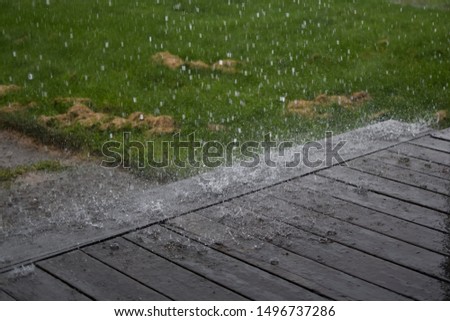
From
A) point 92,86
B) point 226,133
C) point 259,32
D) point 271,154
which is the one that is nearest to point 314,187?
point 271,154

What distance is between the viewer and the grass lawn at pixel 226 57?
6.79 m

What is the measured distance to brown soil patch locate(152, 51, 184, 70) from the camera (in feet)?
26.1

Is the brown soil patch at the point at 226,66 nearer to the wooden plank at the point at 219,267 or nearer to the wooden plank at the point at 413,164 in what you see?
the wooden plank at the point at 413,164

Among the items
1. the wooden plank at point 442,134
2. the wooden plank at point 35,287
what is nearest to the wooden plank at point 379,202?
the wooden plank at point 442,134

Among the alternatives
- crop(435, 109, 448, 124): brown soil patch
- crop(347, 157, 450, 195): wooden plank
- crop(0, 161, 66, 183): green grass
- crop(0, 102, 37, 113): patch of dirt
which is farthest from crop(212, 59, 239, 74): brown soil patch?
crop(347, 157, 450, 195): wooden plank

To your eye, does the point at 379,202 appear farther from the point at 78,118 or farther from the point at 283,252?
the point at 78,118

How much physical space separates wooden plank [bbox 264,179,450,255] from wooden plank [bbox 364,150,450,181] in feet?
1.64

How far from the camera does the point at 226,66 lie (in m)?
7.93

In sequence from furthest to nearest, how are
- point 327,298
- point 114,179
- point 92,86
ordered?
point 92,86, point 114,179, point 327,298

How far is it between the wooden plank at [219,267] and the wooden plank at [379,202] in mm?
840

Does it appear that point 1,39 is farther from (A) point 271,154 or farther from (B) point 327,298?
(B) point 327,298

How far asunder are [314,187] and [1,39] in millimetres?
5964

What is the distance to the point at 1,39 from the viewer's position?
8.84 m

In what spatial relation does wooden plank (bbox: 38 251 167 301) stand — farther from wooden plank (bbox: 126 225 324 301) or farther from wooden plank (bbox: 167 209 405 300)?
wooden plank (bbox: 167 209 405 300)
